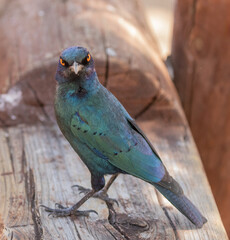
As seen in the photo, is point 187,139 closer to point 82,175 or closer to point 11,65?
point 82,175

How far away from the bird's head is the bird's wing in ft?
0.67

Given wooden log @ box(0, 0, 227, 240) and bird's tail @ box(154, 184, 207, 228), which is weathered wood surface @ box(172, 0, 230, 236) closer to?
wooden log @ box(0, 0, 227, 240)

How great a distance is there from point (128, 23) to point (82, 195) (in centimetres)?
175

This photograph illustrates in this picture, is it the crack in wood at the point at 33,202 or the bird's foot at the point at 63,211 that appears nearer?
the crack in wood at the point at 33,202

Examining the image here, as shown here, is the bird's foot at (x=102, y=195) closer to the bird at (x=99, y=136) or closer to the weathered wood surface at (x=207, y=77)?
the bird at (x=99, y=136)

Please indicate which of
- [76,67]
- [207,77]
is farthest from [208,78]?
[76,67]

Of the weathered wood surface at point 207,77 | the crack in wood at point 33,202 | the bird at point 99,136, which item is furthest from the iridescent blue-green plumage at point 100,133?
the weathered wood surface at point 207,77

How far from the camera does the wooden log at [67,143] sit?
2.95 m

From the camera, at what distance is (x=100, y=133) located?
10.1 ft

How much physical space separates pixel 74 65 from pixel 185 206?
939mm

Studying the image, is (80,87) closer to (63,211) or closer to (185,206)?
(63,211)

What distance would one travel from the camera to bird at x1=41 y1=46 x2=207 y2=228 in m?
3.04

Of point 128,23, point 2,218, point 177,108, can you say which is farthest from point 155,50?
point 2,218

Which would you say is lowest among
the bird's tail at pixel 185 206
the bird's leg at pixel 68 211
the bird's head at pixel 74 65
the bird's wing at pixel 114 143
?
the bird's leg at pixel 68 211
